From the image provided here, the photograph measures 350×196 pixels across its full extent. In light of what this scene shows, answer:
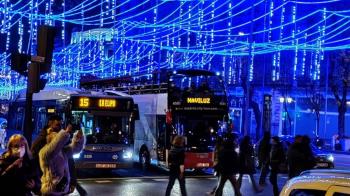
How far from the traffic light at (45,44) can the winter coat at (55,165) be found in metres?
2.49

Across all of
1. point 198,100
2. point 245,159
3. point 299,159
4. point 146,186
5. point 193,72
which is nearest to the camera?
point 299,159

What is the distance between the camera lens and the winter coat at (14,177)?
→ 21.0 feet

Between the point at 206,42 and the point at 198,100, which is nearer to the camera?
the point at 198,100

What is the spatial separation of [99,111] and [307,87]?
33935mm

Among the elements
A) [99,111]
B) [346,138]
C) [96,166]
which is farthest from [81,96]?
[346,138]

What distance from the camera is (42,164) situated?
799 centimetres

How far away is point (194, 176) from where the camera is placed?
2097 cm

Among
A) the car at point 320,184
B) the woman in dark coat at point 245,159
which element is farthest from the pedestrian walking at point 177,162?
the car at point 320,184

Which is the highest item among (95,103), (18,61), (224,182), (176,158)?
(18,61)

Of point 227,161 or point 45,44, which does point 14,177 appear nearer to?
point 45,44

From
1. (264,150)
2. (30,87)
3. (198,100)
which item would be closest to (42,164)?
(30,87)

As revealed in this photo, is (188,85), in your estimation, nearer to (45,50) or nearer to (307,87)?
(45,50)

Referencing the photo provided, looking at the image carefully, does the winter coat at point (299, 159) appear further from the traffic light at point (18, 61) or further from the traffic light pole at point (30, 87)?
the traffic light at point (18, 61)

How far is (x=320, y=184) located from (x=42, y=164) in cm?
488
